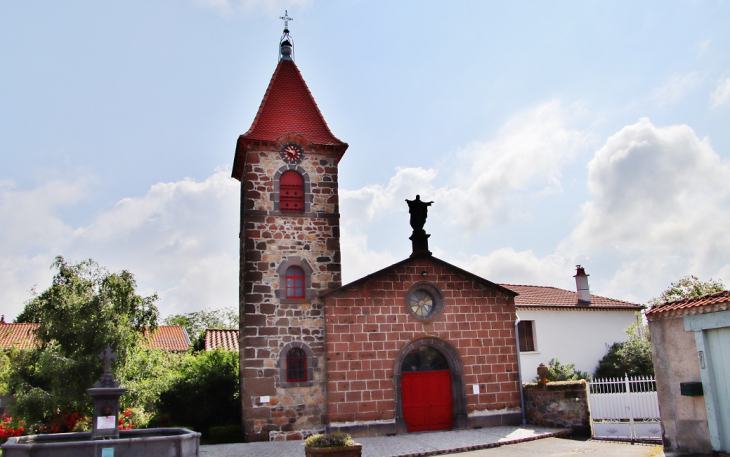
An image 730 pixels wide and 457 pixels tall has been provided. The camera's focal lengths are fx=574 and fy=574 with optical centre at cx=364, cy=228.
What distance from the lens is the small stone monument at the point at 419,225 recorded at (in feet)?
60.7

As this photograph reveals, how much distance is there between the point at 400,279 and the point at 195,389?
7.76 m

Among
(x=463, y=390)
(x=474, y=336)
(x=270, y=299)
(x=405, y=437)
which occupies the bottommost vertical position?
(x=405, y=437)

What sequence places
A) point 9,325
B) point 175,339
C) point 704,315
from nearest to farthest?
1. point 704,315
2. point 9,325
3. point 175,339

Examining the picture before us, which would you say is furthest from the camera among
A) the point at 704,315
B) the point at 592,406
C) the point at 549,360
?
the point at 549,360

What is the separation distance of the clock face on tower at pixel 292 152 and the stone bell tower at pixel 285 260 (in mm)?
33

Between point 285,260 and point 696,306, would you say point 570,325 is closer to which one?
point 285,260

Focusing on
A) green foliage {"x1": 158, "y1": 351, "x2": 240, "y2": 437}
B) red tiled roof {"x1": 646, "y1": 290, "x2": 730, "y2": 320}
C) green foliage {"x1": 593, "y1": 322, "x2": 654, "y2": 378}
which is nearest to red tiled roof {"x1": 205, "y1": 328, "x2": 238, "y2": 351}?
green foliage {"x1": 158, "y1": 351, "x2": 240, "y2": 437}

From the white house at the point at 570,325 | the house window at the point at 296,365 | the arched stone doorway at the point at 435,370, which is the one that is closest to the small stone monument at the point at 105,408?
the house window at the point at 296,365

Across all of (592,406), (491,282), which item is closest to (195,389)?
(491,282)

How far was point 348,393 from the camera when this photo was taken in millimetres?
16734

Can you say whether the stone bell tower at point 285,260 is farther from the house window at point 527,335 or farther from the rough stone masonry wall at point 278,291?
the house window at point 527,335

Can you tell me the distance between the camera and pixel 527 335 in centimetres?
2692

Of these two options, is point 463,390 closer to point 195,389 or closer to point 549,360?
point 195,389

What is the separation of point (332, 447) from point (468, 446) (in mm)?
4580
